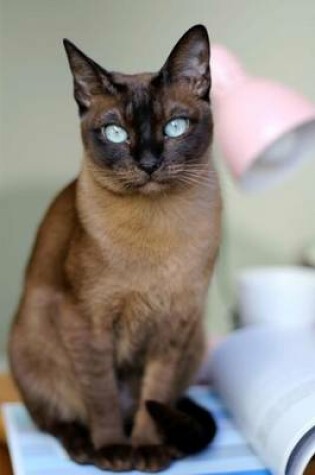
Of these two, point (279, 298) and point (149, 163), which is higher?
point (149, 163)

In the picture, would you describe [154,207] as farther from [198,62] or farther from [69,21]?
[69,21]

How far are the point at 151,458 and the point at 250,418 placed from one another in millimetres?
169

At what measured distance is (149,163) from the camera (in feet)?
3.35

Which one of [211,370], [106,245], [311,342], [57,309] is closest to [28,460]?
[57,309]

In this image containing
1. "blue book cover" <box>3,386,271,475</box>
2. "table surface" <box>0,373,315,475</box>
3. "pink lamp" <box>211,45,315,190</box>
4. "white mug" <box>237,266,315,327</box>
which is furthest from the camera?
"white mug" <box>237,266,315,327</box>

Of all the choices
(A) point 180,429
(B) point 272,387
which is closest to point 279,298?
(B) point 272,387

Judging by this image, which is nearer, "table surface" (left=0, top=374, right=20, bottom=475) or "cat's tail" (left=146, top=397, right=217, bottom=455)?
"cat's tail" (left=146, top=397, right=217, bottom=455)

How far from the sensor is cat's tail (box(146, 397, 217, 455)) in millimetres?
1127

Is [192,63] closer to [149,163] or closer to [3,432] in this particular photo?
[149,163]

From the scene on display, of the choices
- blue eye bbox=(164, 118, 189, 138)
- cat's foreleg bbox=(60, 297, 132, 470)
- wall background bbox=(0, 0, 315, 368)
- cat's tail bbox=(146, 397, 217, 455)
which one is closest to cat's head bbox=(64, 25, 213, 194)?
blue eye bbox=(164, 118, 189, 138)

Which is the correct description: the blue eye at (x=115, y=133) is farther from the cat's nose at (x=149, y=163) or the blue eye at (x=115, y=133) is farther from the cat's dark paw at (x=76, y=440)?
the cat's dark paw at (x=76, y=440)

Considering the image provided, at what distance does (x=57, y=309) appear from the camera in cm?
119

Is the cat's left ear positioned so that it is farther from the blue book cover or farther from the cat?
the blue book cover

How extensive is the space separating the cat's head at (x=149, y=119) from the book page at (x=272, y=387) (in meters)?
0.34
